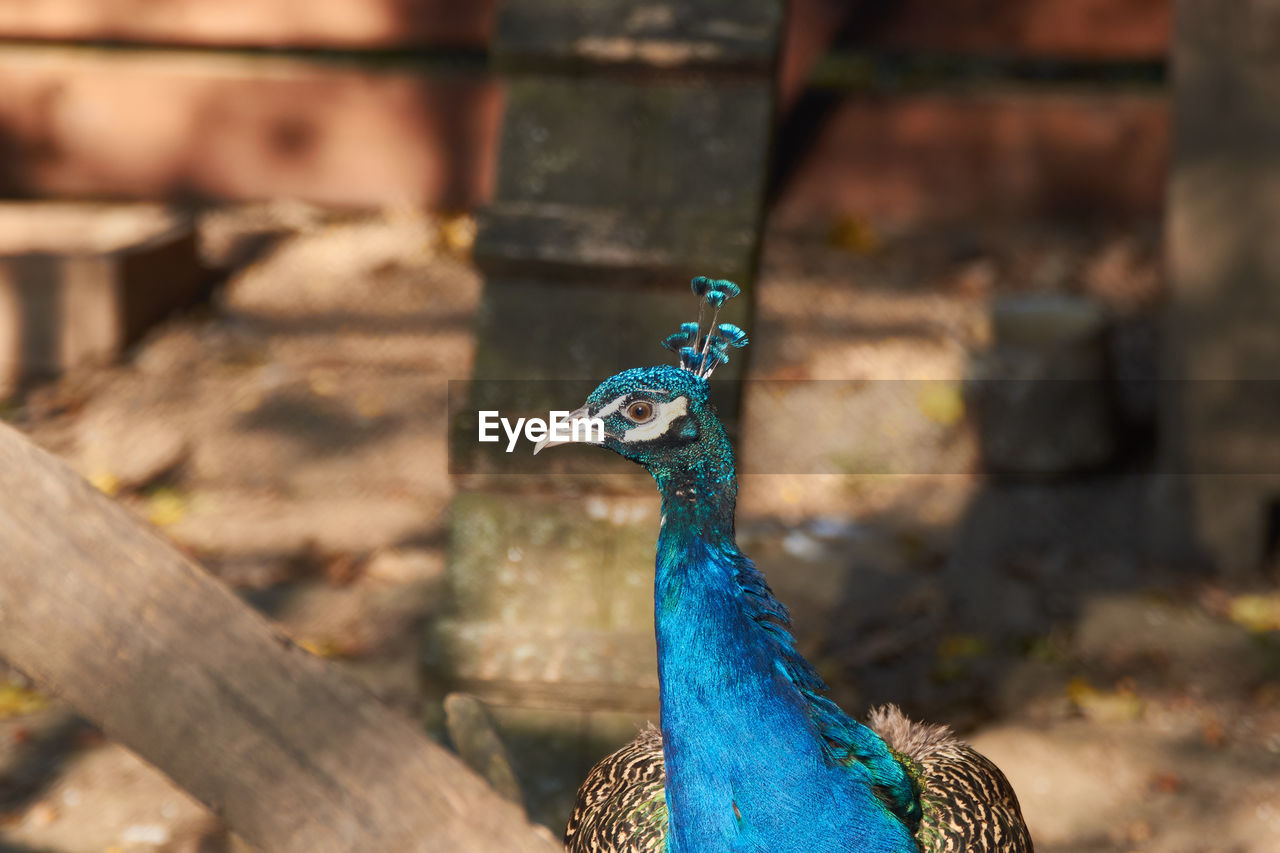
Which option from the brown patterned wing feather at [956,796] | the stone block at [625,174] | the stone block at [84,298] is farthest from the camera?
the stone block at [84,298]

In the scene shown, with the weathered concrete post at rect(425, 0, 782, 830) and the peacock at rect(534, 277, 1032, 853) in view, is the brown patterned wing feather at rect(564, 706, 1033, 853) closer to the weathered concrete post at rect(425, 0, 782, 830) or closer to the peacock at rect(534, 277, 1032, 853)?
the peacock at rect(534, 277, 1032, 853)

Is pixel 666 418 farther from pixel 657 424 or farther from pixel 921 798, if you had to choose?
pixel 921 798

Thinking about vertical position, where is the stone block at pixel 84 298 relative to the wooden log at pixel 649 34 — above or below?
below

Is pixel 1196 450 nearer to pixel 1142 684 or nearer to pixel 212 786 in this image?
pixel 1142 684

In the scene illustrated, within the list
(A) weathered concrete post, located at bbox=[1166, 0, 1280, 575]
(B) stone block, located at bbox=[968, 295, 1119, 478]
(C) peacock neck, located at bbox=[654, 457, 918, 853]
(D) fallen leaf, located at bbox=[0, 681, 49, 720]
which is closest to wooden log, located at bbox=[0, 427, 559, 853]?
(C) peacock neck, located at bbox=[654, 457, 918, 853]

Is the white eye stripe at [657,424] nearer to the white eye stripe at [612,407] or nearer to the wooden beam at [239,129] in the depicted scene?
the white eye stripe at [612,407]

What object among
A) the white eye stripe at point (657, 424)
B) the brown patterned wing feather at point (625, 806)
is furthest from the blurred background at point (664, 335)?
the white eye stripe at point (657, 424)

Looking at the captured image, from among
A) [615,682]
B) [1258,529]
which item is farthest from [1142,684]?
[615,682]
